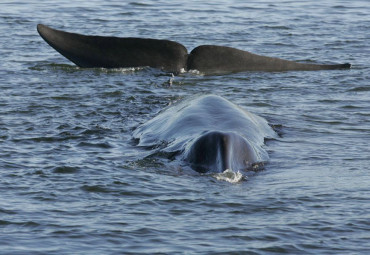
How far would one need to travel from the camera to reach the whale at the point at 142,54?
13656mm

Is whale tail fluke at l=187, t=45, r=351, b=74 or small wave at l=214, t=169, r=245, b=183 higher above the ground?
whale tail fluke at l=187, t=45, r=351, b=74

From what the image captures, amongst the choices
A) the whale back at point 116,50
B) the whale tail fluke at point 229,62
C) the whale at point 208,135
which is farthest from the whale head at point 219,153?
the whale back at point 116,50

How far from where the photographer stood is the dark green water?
7215mm

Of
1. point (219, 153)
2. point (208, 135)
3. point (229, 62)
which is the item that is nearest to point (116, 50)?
point (229, 62)

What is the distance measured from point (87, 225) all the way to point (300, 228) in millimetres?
1710

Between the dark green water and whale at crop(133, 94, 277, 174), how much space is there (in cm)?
16

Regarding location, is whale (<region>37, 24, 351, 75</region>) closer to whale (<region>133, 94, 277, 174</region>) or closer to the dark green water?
the dark green water

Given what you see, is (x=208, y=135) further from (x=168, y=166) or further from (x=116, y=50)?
(x=116, y=50)

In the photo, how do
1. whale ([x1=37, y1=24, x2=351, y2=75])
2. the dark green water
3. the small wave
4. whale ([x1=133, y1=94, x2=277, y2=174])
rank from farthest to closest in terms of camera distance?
whale ([x1=37, y1=24, x2=351, y2=75]) → whale ([x1=133, y1=94, x2=277, y2=174]) → the small wave → the dark green water

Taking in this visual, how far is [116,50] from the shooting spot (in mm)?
13828

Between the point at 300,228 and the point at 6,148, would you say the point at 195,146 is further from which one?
the point at 6,148

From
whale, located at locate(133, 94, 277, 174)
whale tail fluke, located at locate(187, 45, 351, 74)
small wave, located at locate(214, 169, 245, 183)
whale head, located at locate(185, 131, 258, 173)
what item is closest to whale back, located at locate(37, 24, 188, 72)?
whale tail fluke, located at locate(187, 45, 351, 74)

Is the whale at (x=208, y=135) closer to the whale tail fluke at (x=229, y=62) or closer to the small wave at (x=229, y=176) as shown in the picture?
the small wave at (x=229, y=176)

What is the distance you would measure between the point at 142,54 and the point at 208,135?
17.9 feet
